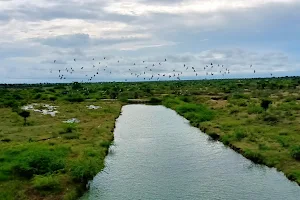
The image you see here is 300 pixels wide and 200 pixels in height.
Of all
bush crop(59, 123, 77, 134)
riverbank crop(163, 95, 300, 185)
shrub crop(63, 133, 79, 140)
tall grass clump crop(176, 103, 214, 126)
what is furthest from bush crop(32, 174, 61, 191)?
tall grass clump crop(176, 103, 214, 126)

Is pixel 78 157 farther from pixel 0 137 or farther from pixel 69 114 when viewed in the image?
pixel 69 114

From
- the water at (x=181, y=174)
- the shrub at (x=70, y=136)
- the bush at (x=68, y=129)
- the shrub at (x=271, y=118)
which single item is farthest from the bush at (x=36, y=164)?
the shrub at (x=271, y=118)

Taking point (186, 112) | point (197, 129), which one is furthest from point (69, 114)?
point (197, 129)

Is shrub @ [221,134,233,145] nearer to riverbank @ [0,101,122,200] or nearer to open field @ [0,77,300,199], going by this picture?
open field @ [0,77,300,199]

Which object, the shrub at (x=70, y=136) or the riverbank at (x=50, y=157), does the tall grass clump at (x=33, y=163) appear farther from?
the shrub at (x=70, y=136)

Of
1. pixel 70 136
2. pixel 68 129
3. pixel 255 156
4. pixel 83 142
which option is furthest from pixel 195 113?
pixel 255 156

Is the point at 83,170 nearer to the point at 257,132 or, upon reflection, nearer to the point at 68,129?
the point at 68,129
